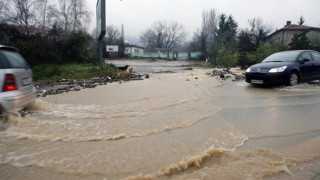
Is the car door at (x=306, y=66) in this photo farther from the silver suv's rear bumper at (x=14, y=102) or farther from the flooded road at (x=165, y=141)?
the silver suv's rear bumper at (x=14, y=102)

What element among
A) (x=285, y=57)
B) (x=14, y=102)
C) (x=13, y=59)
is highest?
(x=285, y=57)

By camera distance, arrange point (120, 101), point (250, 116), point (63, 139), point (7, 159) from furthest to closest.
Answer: point (120, 101) < point (250, 116) < point (63, 139) < point (7, 159)

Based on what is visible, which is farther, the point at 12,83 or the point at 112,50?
the point at 112,50

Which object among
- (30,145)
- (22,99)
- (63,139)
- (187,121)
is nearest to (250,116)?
(187,121)

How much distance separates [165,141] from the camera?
3.40 m

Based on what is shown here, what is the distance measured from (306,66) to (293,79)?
93 centimetres

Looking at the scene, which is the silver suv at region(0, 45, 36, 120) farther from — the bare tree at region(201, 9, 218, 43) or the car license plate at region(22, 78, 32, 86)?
the bare tree at region(201, 9, 218, 43)

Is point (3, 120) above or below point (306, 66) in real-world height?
below

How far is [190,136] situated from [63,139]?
2.05 metres

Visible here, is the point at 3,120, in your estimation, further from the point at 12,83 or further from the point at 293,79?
the point at 293,79

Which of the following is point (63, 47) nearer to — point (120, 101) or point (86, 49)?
point (86, 49)

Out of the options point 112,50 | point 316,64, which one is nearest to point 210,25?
point 112,50

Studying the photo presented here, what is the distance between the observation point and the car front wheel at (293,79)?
7822 millimetres

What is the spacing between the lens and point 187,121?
440 centimetres
